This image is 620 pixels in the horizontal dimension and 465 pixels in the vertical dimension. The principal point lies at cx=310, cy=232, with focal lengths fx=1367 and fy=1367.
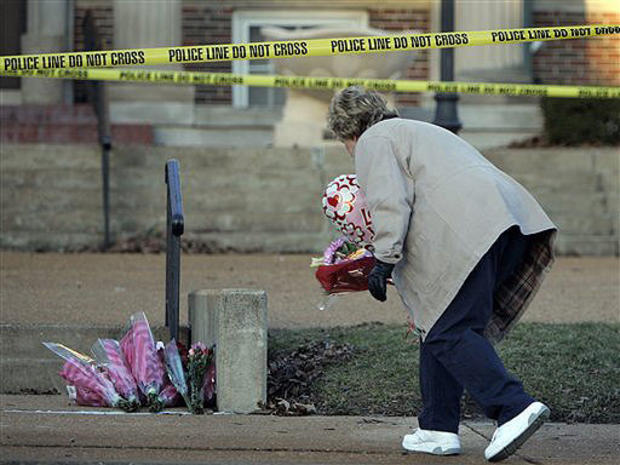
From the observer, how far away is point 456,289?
530cm

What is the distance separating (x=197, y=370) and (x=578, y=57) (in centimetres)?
1261

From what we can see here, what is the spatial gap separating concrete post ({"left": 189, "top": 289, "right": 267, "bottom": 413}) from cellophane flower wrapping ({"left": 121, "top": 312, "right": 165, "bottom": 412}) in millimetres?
315

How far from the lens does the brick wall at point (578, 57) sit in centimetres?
1816

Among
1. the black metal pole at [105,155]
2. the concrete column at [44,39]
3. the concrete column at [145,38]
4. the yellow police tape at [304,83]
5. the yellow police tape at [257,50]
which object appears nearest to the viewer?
the yellow police tape at [257,50]

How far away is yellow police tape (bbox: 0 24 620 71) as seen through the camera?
6.48 metres

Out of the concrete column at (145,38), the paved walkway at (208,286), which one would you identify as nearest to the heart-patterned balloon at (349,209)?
the paved walkway at (208,286)

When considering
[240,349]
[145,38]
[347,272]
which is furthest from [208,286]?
[145,38]

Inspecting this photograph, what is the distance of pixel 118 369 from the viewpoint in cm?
665

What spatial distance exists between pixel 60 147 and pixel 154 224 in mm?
1464

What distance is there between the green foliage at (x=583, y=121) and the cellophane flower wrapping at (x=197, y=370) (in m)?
8.71

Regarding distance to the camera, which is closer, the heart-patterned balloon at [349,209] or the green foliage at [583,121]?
the heart-patterned balloon at [349,209]

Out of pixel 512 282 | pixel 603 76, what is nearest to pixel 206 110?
pixel 603 76

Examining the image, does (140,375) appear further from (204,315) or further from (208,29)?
(208,29)

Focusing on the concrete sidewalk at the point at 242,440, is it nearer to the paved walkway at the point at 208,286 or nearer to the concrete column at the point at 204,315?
the concrete column at the point at 204,315
